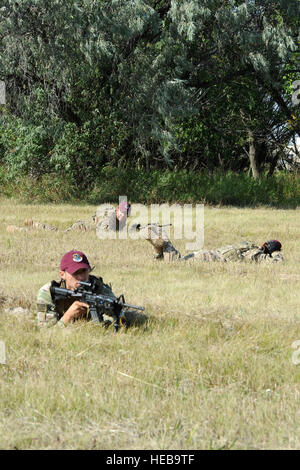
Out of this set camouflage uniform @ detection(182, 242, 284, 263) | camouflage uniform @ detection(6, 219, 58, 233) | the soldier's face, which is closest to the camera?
the soldier's face

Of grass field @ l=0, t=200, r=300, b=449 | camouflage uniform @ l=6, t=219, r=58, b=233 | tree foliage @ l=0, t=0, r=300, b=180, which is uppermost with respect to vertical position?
tree foliage @ l=0, t=0, r=300, b=180

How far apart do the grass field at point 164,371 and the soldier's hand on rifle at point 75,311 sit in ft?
0.40

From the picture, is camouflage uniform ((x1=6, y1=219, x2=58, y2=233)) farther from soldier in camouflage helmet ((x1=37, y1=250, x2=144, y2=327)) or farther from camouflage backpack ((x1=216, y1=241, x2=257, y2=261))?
soldier in camouflage helmet ((x1=37, y1=250, x2=144, y2=327))

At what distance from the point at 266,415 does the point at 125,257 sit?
302 inches

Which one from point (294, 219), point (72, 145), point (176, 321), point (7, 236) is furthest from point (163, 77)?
point (176, 321)

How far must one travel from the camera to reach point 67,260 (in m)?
6.02

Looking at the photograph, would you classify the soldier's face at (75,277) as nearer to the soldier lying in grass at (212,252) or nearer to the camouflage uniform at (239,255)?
the soldier lying in grass at (212,252)

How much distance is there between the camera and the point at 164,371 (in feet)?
16.8

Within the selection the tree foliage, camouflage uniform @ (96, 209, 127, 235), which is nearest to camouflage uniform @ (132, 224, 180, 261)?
camouflage uniform @ (96, 209, 127, 235)

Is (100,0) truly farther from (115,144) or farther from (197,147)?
(197,147)

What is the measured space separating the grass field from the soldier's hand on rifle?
0.40ft

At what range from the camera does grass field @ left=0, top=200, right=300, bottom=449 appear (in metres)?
3.99
